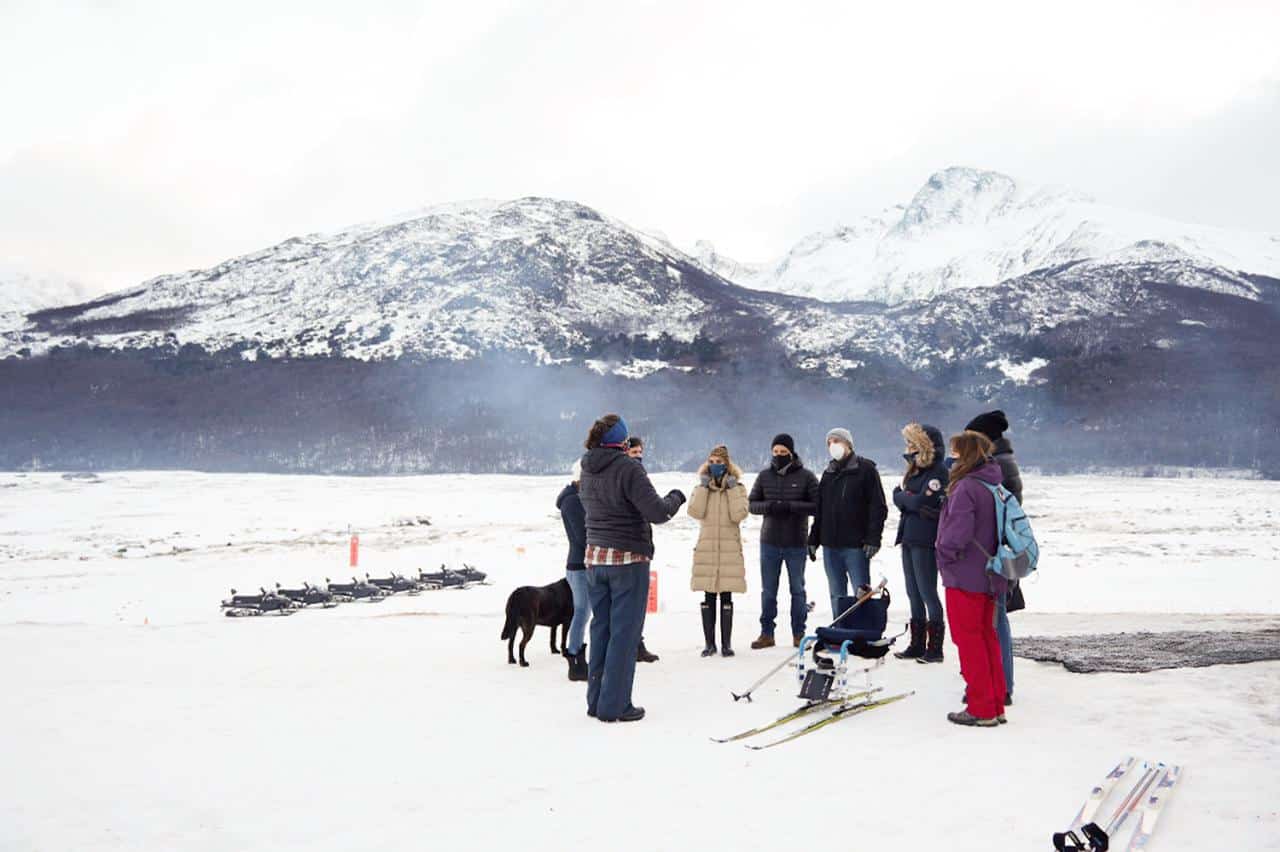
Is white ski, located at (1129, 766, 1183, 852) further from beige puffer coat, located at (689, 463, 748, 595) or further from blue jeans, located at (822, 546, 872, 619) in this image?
beige puffer coat, located at (689, 463, 748, 595)

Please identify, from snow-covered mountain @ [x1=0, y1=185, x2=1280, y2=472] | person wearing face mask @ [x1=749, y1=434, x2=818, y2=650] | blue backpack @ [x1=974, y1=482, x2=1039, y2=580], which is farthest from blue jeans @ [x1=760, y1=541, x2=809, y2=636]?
snow-covered mountain @ [x1=0, y1=185, x2=1280, y2=472]

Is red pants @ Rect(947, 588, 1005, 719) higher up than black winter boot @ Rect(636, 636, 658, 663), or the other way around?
red pants @ Rect(947, 588, 1005, 719)

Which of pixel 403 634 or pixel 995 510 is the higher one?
pixel 995 510

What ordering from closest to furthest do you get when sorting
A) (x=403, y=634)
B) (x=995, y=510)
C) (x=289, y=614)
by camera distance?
(x=995, y=510), (x=403, y=634), (x=289, y=614)

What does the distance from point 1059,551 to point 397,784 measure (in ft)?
79.8

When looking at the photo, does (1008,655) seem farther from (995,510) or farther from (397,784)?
(397,784)

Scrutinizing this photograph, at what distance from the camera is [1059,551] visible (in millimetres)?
25750

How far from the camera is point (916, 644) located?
7777mm

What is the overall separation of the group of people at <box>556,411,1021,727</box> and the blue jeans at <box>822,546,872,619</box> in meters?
0.01

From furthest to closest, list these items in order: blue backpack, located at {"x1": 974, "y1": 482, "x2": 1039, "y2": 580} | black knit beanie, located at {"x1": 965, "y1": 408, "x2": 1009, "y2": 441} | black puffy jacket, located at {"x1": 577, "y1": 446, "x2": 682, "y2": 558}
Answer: black knit beanie, located at {"x1": 965, "y1": 408, "x2": 1009, "y2": 441}
black puffy jacket, located at {"x1": 577, "y1": 446, "x2": 682, "y2": 558}
blue backpack, located at {"x1": 974, "y1": 482, "x2": 1039, "y2": 580}

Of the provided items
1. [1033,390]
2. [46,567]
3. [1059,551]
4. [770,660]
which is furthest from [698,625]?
[1033,390]

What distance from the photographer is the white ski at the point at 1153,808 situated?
3.93 meters

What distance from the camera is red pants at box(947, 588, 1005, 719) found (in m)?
5.72

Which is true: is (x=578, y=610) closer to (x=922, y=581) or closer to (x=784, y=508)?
(x=784, y=508)
